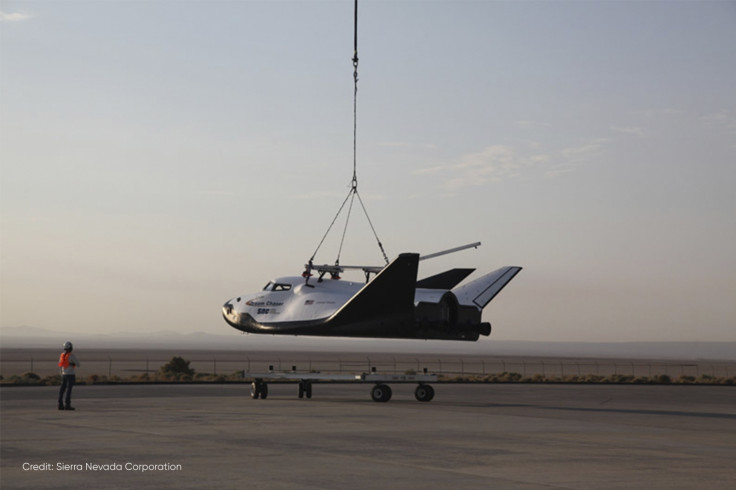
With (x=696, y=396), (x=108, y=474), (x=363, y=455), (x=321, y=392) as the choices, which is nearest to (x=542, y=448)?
(x=363, y=455)

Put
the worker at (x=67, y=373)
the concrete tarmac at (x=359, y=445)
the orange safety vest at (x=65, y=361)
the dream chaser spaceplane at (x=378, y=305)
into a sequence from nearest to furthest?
the concrete tarmac at (x=359, y=445) → the worker at (x=67, y=373) → the orange safety vest at (x=65, y=361) → the dream chaser spaceplane at (x=378, y=305)

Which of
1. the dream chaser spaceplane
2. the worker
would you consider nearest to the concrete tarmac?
the worker

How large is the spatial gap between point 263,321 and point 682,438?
1649 cm

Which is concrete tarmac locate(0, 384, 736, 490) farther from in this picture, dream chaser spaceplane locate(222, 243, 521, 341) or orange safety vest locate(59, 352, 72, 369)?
dream chaser spaceplane locate(222, 243, 521, 341)

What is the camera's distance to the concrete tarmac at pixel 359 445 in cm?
1311

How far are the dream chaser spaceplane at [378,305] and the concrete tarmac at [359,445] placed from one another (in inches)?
97.7

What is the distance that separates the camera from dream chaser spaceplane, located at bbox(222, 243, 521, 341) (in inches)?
1114

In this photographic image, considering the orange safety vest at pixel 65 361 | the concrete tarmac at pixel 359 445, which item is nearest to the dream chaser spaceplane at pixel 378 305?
the concrete tarmac at pixel 359 445

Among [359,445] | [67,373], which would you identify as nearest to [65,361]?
[67,373]

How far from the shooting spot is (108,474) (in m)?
13.4

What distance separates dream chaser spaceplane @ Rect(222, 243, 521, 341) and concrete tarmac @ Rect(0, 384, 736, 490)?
248 cm

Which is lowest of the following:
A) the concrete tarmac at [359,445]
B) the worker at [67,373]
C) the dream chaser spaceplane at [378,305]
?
the concrete tarmac at [359,445]

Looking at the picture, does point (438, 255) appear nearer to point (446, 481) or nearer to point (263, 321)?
point (263, 321)

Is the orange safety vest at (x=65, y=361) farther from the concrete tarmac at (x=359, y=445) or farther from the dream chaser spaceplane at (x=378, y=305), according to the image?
the dream chaser spaceplane at (x=378, y=305)
